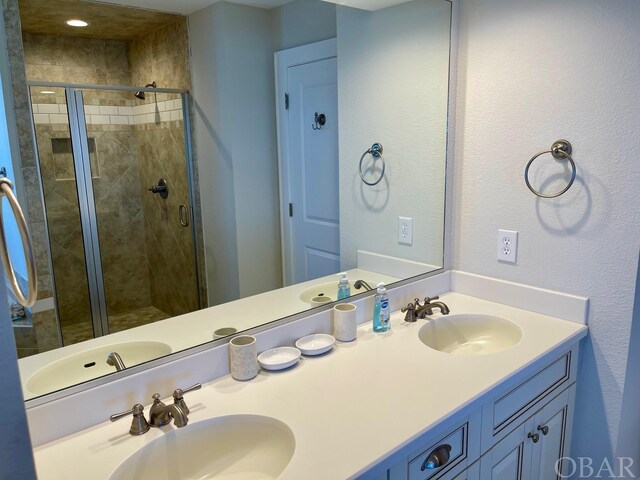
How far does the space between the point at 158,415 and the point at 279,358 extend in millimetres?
409

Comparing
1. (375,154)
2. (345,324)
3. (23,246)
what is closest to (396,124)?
(375,154)

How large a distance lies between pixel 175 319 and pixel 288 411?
0.42 metres

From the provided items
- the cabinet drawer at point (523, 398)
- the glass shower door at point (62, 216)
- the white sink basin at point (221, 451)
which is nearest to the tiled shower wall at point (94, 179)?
the glass shower door at point (62, 216)

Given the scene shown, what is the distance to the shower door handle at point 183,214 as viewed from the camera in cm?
137

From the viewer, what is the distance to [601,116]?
156cm

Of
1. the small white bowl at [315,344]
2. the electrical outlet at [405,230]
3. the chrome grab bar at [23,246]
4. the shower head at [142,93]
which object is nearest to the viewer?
the chrome grab bar at [23,246]

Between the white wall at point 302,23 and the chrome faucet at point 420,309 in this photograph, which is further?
the chrome faucet at point 420,309

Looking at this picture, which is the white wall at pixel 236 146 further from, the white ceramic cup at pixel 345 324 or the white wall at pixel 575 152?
the white wall at pixel 575 152

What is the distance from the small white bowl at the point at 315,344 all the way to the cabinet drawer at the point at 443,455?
454 millimetres

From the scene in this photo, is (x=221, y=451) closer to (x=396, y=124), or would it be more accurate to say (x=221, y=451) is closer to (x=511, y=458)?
(x=511, y=458)

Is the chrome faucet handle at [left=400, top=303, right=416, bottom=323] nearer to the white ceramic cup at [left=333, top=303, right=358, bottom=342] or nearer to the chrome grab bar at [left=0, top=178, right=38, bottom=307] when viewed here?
the white ceramic cup at [left=333, top=303, right=358, bottom=342]

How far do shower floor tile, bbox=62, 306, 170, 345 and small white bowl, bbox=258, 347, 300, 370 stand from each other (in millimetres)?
310

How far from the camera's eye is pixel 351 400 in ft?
4.12

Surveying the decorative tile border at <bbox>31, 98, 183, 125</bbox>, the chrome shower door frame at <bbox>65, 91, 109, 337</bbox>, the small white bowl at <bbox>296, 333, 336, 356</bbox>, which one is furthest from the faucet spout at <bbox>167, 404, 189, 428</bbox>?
the decorative tile border at <bbox>31, 98, 183, 125</bbox>
